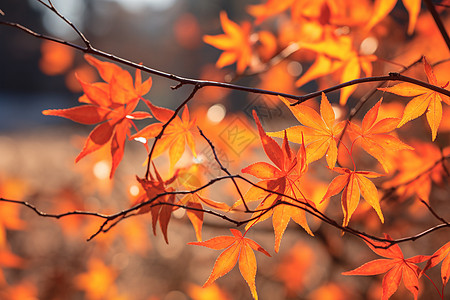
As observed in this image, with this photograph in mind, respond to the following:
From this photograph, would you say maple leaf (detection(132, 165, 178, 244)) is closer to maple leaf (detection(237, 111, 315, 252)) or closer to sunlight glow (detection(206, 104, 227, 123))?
maple leaf (detection(237, 111, 315, 252))

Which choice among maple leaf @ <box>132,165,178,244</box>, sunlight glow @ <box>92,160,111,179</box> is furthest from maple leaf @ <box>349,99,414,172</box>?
sunlight glow @ <box>92,160,111,179</box>

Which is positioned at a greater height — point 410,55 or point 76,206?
point 410,55

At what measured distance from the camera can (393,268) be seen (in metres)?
0.43

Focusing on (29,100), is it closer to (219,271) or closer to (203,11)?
(203,11)

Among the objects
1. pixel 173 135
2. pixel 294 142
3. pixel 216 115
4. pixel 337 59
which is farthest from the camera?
pixel 216 115

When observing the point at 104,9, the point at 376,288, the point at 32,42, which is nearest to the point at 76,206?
the point at 376,288

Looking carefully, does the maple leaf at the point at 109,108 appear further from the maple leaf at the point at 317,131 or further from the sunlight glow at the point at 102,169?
the sunlight glow at the point at 102,169

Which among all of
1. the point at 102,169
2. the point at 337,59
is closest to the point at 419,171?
the point at 337,59

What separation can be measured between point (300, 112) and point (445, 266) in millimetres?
238

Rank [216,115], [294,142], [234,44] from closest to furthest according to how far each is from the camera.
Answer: [294,142], [234,44], [216,115]

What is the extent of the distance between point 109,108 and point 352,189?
0.31 metres

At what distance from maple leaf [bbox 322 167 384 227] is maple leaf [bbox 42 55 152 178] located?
0.79 ft

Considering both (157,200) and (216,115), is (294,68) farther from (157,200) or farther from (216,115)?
(157,200)

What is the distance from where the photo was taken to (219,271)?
1.37ft
